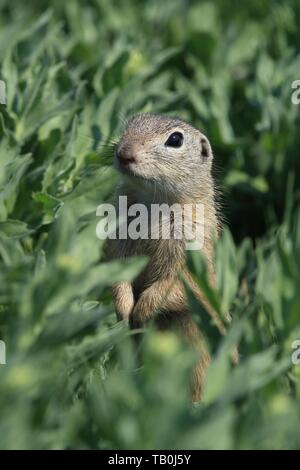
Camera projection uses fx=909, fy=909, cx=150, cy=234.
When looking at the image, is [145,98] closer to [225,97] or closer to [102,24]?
[225,97]

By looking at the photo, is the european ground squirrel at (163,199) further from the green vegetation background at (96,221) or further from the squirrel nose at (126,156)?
the green vegetation background at (96,221)

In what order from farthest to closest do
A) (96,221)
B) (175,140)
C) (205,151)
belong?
(205,151) → (175,140) → (96,221)

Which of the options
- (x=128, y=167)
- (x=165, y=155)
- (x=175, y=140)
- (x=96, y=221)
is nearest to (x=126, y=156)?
(x=128, y=167)

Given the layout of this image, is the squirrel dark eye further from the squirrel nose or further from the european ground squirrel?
the squirrel nose

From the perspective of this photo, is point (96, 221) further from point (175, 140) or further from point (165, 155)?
point (175, 140)
